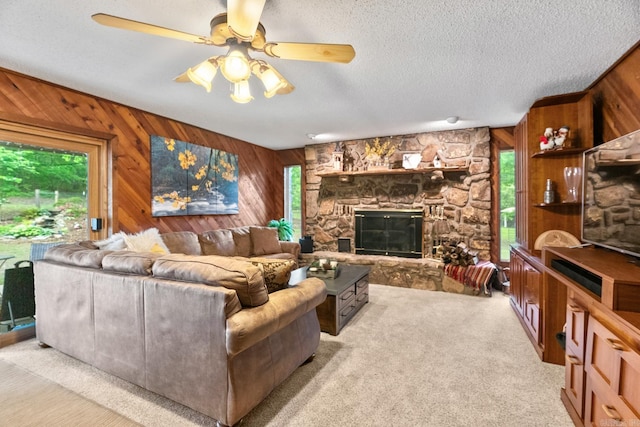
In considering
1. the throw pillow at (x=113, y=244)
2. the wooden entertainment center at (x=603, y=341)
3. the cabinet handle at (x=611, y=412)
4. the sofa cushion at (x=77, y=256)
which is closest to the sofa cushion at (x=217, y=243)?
the throw pillow at (x=113, y=244)

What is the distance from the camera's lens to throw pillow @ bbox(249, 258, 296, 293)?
77.1 inches

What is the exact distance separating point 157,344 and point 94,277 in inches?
29.6

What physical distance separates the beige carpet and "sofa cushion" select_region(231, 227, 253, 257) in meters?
2.24

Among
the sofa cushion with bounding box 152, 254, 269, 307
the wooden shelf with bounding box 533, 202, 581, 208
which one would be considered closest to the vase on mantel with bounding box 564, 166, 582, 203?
the wooden shelf with bounding box 533, 202, 581, 208

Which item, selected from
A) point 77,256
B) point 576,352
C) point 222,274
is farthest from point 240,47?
point 576,352

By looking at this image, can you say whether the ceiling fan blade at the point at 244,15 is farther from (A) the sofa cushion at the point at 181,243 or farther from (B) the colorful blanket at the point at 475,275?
(B) the colorful blanket at the point at 475,275

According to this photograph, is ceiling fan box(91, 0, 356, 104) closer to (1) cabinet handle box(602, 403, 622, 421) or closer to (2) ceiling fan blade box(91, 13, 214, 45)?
(2) ceiling fan blade box(91, 13, 214, 45)

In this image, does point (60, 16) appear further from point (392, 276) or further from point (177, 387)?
point (392, 276)

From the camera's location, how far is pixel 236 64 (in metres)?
1.64

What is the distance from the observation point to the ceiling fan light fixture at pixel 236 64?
64.4 inches

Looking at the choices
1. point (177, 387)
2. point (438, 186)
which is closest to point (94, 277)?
point (177, 387)

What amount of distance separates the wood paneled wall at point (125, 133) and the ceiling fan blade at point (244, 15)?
2.59 metres

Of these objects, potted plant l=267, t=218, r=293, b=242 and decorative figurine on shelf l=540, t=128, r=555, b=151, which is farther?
potted plant l=267, t=218, r=293, b=242

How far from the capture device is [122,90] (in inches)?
116
